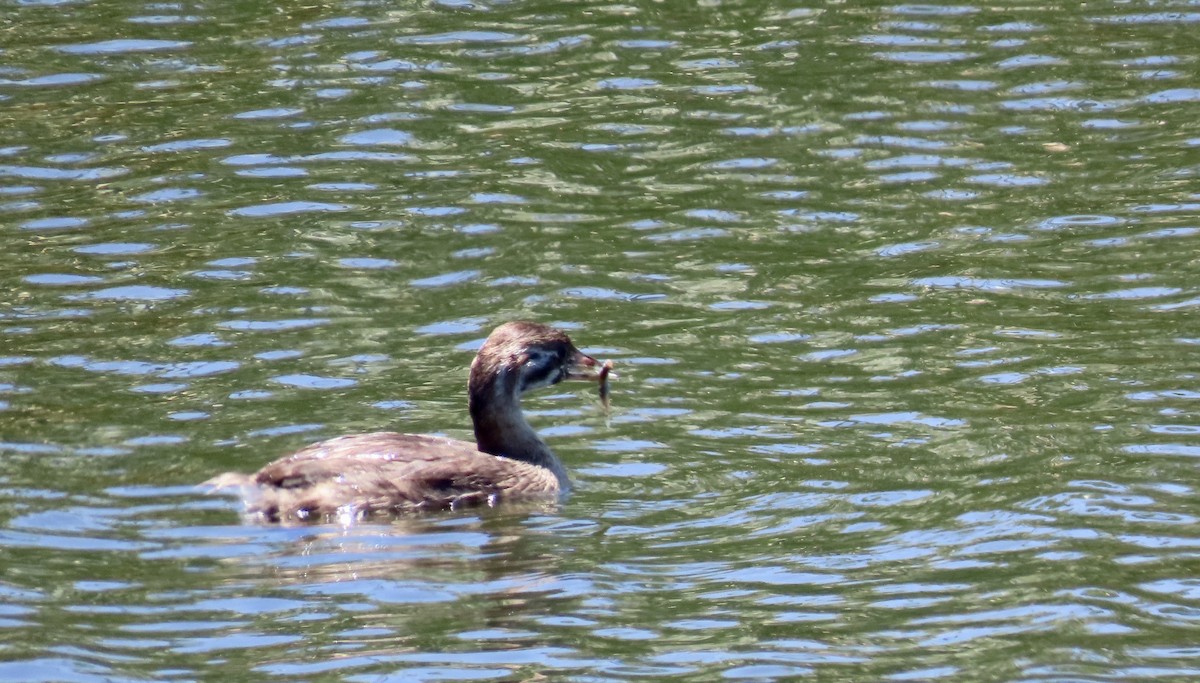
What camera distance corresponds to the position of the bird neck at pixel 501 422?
11.5 m

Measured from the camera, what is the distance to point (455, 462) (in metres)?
11.1

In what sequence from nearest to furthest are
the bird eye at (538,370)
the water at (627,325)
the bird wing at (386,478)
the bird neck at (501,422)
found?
1. the water at (627,325)
2. the bird wing at (386,478)
3. the bird neck at (501,422)
4. the bird eye at (538,370)

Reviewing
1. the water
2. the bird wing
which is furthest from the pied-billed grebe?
the water

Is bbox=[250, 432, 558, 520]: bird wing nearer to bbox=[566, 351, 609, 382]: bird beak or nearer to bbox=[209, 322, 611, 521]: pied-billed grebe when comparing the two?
bbox=[209, 322, 611, 521]: pied-billed grebe

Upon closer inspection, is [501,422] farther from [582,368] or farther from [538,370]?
[582,368]

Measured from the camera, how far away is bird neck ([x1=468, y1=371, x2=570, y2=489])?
11.5 m

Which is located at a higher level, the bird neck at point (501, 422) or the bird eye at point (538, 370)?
the bird eye at point (538, 370)

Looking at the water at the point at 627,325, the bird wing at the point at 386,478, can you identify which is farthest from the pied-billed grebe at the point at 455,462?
the water at the point at 627,325

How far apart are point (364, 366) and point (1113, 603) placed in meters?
4.82

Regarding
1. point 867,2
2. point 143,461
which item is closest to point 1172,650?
point 143,461

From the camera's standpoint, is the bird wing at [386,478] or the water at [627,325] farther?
the bird wing at [386,478]

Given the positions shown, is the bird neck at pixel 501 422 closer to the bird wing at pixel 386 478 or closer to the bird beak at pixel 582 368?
Result: the bird wing at pixel 386 478

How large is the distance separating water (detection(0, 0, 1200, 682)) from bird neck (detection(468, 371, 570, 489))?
33 centimetres

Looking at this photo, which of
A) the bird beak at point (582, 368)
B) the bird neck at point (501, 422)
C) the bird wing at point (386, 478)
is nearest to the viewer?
the bird wing at point (386, 478)
